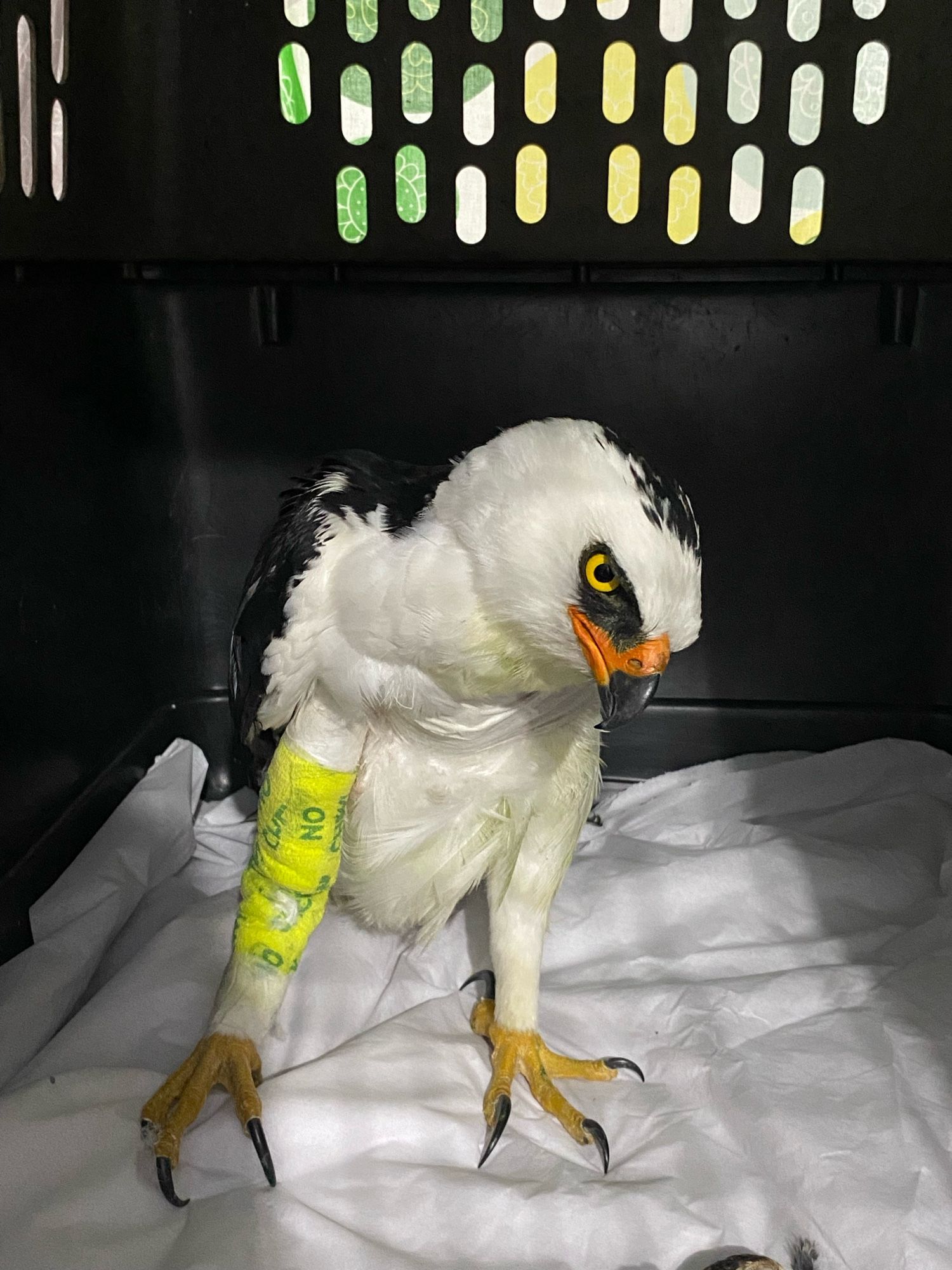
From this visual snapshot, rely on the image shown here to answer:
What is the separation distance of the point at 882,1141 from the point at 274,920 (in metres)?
0.58

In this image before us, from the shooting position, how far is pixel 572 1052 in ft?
3.83

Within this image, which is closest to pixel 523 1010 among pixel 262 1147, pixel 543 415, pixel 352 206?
pixel 262 1147

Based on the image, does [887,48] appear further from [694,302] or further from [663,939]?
[663,939]

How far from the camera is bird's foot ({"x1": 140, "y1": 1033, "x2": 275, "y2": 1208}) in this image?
0.96 meters

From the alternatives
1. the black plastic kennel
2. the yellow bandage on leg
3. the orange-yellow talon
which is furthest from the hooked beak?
the black plastic kennel

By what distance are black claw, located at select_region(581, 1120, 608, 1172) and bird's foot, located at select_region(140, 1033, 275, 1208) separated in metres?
0.29

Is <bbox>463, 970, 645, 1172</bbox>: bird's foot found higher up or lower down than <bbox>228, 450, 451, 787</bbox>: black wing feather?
lower down

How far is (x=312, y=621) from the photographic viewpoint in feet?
3.11

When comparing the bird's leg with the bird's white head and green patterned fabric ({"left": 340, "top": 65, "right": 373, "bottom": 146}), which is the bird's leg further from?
green patterned fabric ({"left": 340, "top": 65, "right": 373, "bottom": 146})

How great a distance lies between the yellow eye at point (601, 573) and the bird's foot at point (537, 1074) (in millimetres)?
519

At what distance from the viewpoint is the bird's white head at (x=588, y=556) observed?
790 millimetres

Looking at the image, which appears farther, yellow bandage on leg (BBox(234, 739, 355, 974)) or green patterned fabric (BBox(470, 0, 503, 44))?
green patterned fabric (BBox(470, 0, 503, 44))

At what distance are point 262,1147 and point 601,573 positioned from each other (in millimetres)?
573

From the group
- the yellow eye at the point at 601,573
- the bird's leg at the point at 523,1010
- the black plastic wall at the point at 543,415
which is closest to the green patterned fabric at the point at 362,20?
the black plastic wall at the point at 543,415
